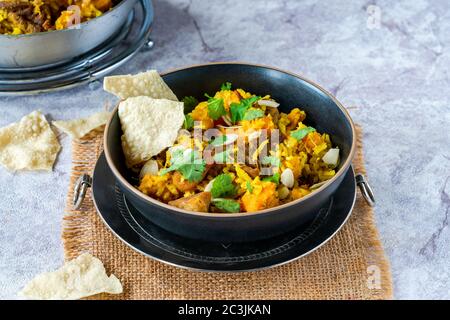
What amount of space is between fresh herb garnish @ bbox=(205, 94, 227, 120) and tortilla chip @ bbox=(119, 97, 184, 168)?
0.10 meters

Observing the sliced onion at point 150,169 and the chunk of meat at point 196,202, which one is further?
the sliced onion at point 150,169

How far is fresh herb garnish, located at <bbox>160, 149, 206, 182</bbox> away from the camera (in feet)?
6.19

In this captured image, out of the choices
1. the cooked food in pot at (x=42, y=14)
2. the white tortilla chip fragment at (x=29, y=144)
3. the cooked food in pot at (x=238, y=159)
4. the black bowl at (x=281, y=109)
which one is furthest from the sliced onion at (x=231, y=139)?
the cooked food in pot at (x=42, y=14)

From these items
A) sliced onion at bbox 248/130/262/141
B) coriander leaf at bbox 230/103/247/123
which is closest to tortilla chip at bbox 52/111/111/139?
coriander leaf at bbox 230/103/247/123

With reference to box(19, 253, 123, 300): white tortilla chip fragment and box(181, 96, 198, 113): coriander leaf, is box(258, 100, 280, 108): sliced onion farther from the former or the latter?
box(19, 253, 123, 300): white tortilla chip fragment

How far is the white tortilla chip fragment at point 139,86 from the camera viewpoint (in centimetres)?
209

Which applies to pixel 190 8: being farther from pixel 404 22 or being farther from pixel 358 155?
pixel 358 155

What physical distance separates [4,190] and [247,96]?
0.89m

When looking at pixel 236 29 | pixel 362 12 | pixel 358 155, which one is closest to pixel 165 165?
pixel 358 155

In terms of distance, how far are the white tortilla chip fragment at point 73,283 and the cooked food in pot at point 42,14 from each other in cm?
106

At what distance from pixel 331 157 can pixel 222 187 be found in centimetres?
40

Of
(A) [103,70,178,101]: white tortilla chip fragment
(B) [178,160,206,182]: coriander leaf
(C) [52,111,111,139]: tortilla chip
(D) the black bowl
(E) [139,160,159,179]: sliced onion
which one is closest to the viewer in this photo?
(D) the black bowl

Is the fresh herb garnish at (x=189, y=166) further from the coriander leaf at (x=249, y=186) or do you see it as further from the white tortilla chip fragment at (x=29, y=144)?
the white tortilla chip fragment at (x=29, y=144)

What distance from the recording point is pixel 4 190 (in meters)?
2.22
